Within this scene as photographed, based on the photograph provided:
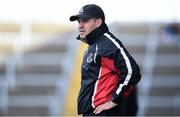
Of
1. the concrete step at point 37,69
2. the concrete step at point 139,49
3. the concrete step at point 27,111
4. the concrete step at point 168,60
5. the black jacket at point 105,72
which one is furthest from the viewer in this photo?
the concrete step at point 139,49

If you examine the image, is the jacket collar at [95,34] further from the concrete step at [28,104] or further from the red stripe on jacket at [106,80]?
the concrete step at [28,104]

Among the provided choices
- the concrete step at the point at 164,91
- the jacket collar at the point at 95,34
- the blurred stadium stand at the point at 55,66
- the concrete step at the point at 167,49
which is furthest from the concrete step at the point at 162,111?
the jacket collar at the point at 95,34

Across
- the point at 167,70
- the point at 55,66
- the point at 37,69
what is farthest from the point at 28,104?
the point at 167,70

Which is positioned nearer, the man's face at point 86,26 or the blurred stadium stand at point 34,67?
the man's face at point 86,26

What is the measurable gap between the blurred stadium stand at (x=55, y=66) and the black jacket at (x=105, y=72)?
1189cm

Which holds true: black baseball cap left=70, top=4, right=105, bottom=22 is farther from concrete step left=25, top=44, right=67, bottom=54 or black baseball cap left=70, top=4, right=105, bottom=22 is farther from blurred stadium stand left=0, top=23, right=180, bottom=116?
concrete step left=25, top=44, right=67, bottom=54

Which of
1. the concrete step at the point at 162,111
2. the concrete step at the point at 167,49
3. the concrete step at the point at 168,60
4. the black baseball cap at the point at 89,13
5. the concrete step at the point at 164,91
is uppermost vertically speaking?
the black baseball cap at the point at 89,13

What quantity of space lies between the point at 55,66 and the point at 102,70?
14.8 meters

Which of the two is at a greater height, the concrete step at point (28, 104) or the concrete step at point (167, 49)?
the concrete step at point (167, 49)

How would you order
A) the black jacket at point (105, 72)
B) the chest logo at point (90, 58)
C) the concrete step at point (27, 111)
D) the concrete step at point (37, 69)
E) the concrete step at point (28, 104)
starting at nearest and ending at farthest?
the black jacket at point (105, 72) < the chest logo at point (90, 58) < the concrete step at point (27, 111) < the concrete step at point (28, 104) < the concrete step at point (37, 69)

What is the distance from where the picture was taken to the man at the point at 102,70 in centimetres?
617

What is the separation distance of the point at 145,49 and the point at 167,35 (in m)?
0.76

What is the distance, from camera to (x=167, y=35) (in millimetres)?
21547

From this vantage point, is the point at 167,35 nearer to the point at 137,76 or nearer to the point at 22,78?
the point at 22,78
